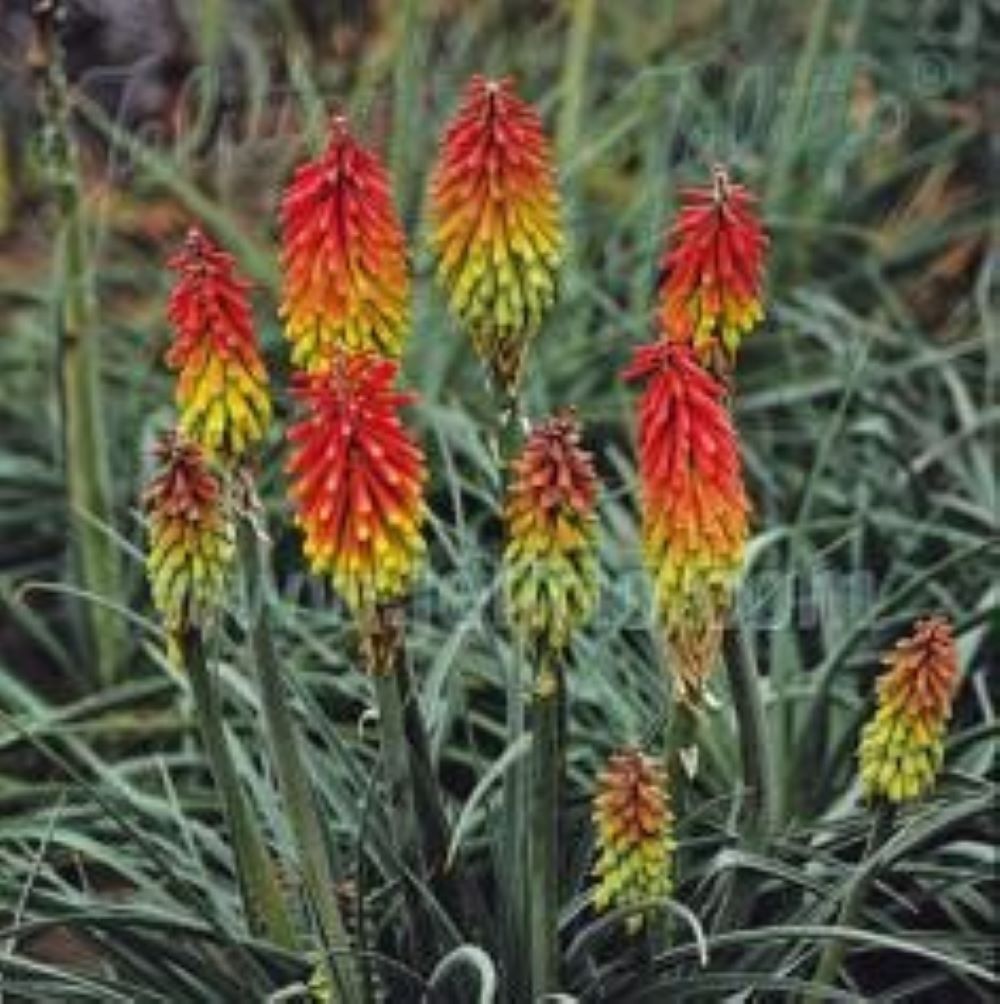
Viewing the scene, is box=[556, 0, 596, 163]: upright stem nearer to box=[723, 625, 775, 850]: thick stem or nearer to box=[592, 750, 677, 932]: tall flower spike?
box=[723, 625, 775, 850]: thick stem

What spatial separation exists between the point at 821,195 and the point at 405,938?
2697 millimetres

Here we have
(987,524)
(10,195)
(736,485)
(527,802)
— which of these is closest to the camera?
(736,485)

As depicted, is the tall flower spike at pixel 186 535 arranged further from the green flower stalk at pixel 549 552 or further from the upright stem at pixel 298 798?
the green flower stalk at pixel 549 552

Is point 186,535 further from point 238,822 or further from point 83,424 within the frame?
point 83,424

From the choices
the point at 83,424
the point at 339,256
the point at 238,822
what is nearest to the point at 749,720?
the point at 238,822

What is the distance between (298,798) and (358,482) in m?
0.44

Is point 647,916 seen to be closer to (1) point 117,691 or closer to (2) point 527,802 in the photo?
(2) point 527,802

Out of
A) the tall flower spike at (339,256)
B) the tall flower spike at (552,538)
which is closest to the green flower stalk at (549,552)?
the tall flower spike at (552,538)

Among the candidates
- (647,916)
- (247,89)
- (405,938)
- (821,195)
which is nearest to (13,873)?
(405,938)

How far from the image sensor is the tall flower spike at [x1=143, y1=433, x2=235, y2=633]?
2576 mm

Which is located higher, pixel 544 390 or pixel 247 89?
pixel 247 89

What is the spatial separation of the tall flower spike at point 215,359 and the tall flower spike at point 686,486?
38cm

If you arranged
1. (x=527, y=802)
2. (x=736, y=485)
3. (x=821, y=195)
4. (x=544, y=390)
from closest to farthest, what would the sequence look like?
1. (x=736, y=485)
2. (x=527, y=802)
3. (x=544, y=390)
4. (x=821, y=195)

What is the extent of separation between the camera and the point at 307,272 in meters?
2.61
